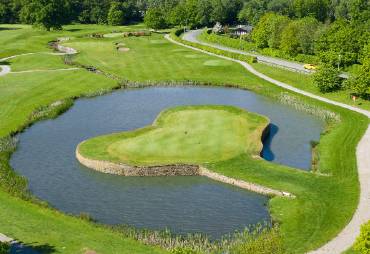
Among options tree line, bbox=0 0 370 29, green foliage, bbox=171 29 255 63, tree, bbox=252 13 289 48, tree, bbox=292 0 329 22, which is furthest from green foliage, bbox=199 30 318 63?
tree, bbox=292 0 329 22

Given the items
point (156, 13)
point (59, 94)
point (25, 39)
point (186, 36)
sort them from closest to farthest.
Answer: point (59, 94) < point (25, 39) < point (186, 36) < point (156, 13)

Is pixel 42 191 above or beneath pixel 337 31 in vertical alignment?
beneath

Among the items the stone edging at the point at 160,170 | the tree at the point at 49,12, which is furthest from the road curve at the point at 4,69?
the tree at the point at 49,12

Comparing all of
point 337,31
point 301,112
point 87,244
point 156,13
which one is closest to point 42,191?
point 87,244

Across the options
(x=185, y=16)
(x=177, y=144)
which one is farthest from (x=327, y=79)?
(x=185, y=16)

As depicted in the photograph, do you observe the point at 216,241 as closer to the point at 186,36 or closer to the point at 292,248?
the point at 292,248

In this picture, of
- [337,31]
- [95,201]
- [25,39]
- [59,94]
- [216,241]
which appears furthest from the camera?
[25,39]
